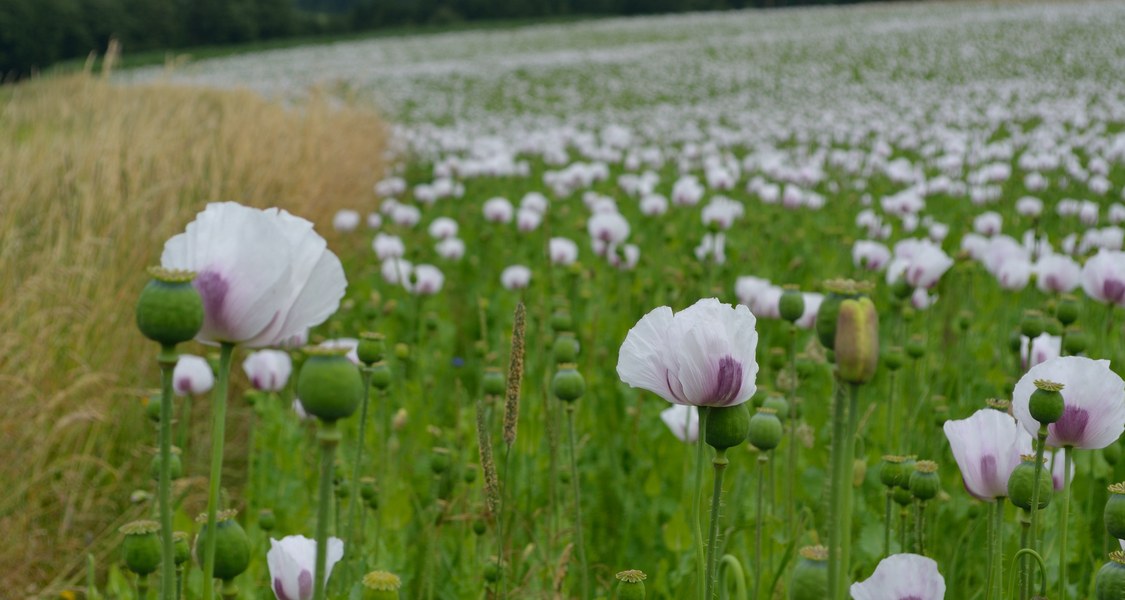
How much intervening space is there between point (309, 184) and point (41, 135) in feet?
4.34

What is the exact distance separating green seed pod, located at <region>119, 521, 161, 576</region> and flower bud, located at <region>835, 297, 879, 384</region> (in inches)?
28.8

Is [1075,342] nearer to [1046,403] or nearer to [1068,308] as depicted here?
[1068,308]

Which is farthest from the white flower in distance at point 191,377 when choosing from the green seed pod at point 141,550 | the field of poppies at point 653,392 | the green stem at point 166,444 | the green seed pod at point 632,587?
the green stem at point 166,444

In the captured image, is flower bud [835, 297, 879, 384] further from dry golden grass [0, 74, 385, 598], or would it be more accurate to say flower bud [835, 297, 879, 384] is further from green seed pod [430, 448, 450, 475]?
dry golden grass [0, 74, 385, 598]

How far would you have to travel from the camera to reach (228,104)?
26.0 feet

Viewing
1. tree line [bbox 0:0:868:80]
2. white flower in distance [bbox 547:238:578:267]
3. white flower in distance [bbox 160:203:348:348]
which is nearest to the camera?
white flower in distance [bbox 160:203:348:348]

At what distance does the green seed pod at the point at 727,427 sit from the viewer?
40.0 inches

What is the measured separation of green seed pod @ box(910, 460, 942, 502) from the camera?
4.40 feet

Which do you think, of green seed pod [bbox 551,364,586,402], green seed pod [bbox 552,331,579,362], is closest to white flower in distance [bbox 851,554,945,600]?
green seed pod [bbox 551,364,586,402]

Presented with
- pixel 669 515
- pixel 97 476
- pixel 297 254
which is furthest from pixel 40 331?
pixel 297 254

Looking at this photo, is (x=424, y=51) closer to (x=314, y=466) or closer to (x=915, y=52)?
(x=915, y=52)

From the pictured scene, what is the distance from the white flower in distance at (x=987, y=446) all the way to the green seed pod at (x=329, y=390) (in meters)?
0.80

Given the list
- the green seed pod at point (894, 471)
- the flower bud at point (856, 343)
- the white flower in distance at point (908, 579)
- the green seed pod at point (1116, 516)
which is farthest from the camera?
the green seed pod at point (894, 471)

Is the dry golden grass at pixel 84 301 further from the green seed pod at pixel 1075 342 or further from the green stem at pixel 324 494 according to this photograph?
the green seed pod at pixel 1075 342
